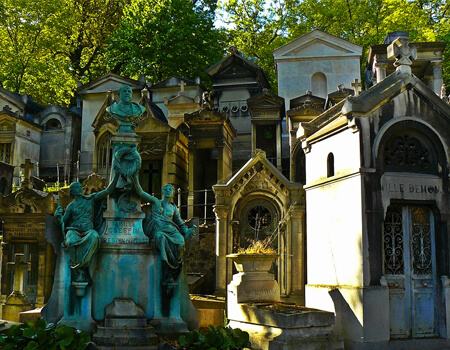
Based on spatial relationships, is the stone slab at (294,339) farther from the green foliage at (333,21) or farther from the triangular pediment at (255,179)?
the green foliage at (333,21)

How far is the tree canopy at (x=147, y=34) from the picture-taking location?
99.9 feet

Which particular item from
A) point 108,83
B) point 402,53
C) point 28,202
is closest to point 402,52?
point 402,53

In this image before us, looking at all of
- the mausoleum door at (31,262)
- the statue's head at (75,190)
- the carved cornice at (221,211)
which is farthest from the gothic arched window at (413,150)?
the mausoleum door at (31,262)

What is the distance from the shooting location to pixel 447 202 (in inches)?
360

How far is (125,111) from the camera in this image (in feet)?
26.9

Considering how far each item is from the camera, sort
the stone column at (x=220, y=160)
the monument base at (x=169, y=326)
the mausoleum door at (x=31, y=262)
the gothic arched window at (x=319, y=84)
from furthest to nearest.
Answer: the gothic arched window at (x=319, y=84) < the stone column at (x=220, y=160) < the mausoleum door at (x=31, y=262) < the monument base at (x=169, y=326)

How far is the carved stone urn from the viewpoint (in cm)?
957

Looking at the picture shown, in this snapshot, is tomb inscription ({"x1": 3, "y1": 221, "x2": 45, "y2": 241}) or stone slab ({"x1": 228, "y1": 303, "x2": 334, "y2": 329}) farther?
tomb inscription ({"x1": 3, "y1": 221, "x2": 45, "y2": 241})

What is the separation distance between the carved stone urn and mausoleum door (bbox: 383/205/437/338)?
2119 millimetres

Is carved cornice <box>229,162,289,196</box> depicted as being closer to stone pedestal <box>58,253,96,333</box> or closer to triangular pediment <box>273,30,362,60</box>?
stone pedestal <box>58,253,96,333</box>

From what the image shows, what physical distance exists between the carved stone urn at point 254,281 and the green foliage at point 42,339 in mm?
3623

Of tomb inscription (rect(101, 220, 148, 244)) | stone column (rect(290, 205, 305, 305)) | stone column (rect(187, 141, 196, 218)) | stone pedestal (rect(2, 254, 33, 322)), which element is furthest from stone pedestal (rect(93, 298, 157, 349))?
stone column (rect(187, 141, 196, 218))

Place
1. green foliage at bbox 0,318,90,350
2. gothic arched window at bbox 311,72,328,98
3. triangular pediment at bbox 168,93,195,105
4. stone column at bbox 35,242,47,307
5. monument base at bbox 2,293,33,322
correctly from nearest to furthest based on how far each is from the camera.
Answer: green foliage at bbox 0,318,90,350 → monument base at bbox 2,293,33,322 → stone column at bbox 35,242,47,307 → triangular pediment at bbox 168,93,195,105 → gothic arched window at bbox 311,72,328,98

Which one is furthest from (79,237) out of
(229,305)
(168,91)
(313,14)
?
(313,14)
